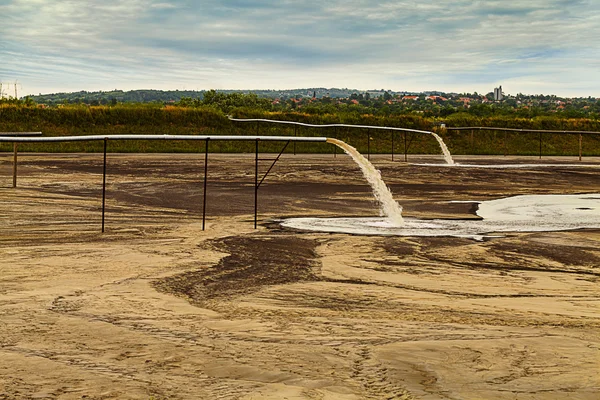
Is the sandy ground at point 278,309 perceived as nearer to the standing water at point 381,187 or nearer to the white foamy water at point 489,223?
the standing water at point 381,187

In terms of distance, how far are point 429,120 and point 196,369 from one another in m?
54.4

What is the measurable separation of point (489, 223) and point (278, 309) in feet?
32.8

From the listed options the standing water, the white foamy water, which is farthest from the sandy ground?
the white foamy water

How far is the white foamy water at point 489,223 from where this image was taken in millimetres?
17922

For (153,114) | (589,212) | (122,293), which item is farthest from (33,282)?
(153,114)

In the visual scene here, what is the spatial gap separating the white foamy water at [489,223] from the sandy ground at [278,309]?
32.5 inches

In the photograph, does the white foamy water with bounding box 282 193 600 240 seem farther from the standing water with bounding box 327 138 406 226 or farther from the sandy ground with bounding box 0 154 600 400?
the sandy ground with bounding box 0 154 600 400

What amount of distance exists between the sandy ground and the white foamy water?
82 centimetres

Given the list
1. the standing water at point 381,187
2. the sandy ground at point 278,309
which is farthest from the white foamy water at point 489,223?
the sandy ground at point 278,309

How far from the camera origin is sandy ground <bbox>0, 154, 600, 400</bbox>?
7891 mm

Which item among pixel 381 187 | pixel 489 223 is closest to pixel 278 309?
pixel 489 223

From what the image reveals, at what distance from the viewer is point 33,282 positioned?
12.1 meters

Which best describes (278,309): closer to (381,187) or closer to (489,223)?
(489,223)

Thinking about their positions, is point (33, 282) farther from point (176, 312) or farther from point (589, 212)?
point (589, 212)
